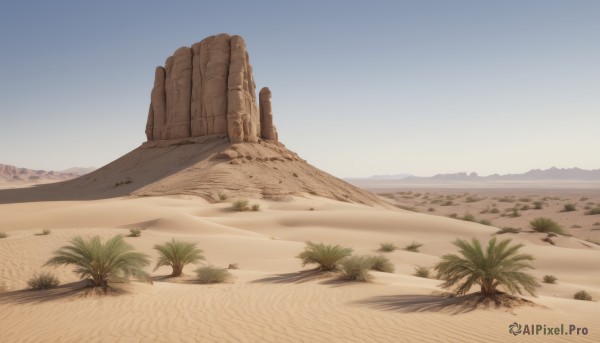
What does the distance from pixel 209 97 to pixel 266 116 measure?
22.7ft

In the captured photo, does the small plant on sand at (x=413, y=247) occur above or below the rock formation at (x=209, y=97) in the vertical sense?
below

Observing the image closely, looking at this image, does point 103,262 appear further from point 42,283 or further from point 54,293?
point 42,283

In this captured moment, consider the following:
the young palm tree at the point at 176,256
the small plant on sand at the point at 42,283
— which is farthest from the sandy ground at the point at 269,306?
the young palm tree at the point at 176,256

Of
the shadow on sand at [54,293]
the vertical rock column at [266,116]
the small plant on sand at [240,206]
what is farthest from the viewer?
the vertical rock column at [266,116]

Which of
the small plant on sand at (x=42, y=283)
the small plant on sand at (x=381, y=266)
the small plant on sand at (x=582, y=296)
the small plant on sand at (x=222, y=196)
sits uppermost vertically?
the small plant on sand at (x=222, y=196)

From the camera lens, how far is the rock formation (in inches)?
1618

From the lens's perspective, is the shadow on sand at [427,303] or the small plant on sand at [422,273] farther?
the small plant on sand at [422,273]

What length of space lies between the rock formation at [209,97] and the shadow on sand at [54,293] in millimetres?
31217

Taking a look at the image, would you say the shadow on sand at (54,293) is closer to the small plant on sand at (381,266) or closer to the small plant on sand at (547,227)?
the small plant on sand at (381,266)

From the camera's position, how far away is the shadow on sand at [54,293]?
8.44 meters

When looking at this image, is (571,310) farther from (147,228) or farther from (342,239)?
(147,228)

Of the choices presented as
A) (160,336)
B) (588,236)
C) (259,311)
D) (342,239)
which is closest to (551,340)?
(259,311)

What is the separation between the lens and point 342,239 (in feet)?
65.6

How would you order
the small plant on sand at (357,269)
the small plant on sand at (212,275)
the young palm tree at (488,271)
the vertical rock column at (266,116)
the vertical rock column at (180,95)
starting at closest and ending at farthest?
the young palm tree at (488,271) < the small plant on sand at (357,269) < the small plant on sand at (212,275) < the vertical rock column at (180,95) < the vertical rock column at (266,116)
